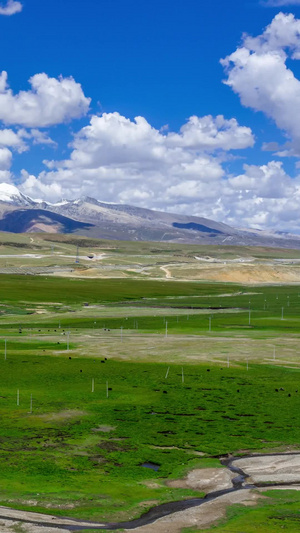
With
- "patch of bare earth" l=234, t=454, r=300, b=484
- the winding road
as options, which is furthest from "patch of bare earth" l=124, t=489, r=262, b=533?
"patch of bare earth" l=234, t=454, r=300, b=484

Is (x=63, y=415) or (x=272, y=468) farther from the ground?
(x=63, y=415)

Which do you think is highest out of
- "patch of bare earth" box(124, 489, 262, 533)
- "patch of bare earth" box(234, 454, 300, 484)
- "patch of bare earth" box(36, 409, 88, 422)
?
"patch of bare earth" box(36, 409, 88, 422)

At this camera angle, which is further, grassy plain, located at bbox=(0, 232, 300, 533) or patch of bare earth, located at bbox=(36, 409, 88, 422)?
patch of bare earth, located at bbox=(36, 409, 88, 422)

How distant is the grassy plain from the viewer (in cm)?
4172

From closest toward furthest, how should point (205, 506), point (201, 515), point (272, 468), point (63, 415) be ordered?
point (201, 515)
point (205, 506)
point (272, 468)
point (63, 415)

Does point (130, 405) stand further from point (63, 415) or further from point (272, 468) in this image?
point (272, 468)

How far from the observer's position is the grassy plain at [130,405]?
137ft

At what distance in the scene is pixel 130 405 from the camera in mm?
63375

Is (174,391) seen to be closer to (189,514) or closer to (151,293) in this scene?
(189,514)

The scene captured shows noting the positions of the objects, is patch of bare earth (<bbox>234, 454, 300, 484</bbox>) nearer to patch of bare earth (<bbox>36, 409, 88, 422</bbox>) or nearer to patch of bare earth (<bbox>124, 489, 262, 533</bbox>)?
patch of bare earth (<bbox>124, 489, 262, 533</bbox>)

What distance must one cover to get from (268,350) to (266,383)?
24548 mm

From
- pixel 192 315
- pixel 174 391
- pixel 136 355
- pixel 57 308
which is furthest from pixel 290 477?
pixel 57 308

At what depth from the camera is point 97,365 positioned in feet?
276

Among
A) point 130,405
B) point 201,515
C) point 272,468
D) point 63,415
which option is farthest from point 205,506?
point 130,405
